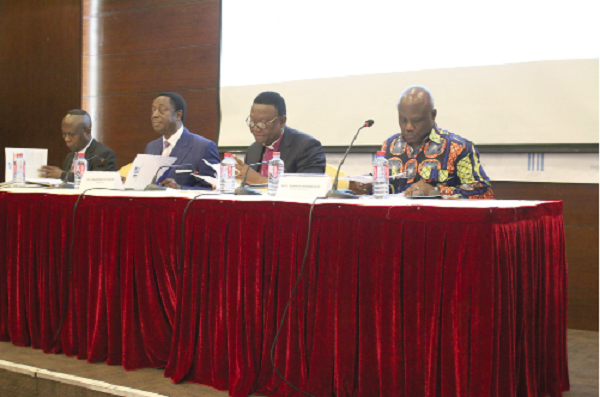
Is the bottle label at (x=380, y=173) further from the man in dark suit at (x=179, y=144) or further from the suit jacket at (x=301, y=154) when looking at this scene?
the man in dark suit at (x=179, y=144)

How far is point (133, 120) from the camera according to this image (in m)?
4.62

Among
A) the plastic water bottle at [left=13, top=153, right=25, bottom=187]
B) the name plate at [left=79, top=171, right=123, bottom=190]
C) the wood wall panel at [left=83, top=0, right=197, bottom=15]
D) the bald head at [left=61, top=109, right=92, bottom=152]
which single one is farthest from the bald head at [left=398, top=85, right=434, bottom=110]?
the wood wall panel at [left=83, top=0, right=197, bottom=15]

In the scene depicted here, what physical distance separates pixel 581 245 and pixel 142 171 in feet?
7.66

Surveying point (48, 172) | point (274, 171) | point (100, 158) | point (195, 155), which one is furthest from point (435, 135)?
point (48, 172)

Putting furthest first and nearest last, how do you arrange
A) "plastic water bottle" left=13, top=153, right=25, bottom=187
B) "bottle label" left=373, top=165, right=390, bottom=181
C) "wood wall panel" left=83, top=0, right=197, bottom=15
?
1. "wood wall panel" left=83, top=0, right=197, bottom=15
2. "plastic water bottle" left=13, top=153, right=25, bottom=187
3. "bottle label" left=373, top=165, right=390, bottom=181

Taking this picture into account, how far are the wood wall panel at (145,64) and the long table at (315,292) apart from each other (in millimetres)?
2172

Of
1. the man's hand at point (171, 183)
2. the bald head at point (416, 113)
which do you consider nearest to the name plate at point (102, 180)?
the man's hand at point (171, 183)

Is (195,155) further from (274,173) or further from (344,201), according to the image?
(344,201)

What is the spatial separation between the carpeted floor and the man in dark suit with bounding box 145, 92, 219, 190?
131 cm

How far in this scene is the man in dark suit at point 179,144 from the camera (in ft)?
10.9

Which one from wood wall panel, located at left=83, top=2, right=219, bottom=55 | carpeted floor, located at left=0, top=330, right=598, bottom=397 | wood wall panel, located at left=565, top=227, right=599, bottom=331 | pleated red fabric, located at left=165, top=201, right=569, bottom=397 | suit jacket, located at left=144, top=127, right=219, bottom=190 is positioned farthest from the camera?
wood wall panel, located at left=83, top=2, right=219, bottom=55

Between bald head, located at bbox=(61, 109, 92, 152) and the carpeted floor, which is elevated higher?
bald head, located at bbox=(61, 109, 92, 152)

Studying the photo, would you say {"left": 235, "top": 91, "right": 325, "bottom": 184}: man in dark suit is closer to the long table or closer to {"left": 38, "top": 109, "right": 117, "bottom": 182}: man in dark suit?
the long table

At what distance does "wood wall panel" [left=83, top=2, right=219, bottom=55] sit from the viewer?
167 inches
